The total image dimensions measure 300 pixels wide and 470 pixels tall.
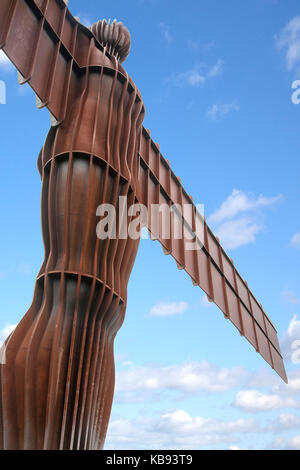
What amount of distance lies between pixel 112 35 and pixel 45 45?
248 centimetres

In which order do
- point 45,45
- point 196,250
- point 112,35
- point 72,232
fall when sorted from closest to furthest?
point 72,232
point 45,45
point 112,35
point 196,250

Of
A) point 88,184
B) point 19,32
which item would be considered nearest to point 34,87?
point 19,32

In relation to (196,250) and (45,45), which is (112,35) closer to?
(45,45)

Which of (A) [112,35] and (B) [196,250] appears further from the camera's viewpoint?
(B) [196,250]

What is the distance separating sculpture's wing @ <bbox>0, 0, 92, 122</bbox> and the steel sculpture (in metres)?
0.02

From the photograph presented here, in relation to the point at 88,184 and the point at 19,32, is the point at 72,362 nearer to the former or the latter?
the point at 88,184

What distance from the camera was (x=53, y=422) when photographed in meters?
7.88

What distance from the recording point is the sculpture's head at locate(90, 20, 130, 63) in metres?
11.8

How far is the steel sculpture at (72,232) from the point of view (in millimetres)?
Answer: 8008

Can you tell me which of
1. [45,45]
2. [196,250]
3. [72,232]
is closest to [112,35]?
[45,45]

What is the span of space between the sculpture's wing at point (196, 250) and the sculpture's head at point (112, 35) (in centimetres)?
258

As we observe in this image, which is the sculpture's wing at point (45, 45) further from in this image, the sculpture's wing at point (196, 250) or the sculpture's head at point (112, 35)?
the sculpture's wing at point (196, 250)

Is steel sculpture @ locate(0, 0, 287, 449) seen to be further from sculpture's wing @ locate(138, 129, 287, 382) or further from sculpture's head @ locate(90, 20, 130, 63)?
sculpture's wing @ locate(138, 129, 287, 382)

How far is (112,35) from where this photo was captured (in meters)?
11.8
